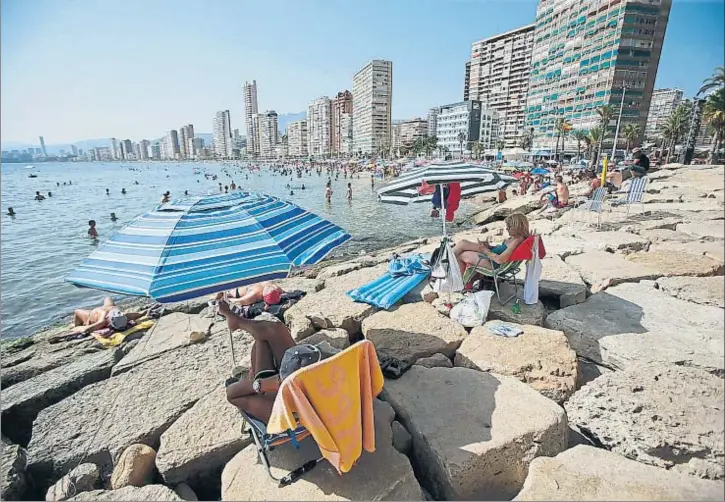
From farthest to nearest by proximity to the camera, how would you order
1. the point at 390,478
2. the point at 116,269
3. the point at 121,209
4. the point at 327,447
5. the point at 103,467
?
the point at 121,209, the point at 116,269, the point at 103,467, the point at 390,478, the point at 327,447

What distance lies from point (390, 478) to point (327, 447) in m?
0.51

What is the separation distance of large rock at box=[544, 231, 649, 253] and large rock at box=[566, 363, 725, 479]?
13.3 feet

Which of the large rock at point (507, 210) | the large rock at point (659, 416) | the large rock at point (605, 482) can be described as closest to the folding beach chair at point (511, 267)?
the large rock at point (659, 416)

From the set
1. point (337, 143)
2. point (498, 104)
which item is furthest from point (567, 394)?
point (498, 104)

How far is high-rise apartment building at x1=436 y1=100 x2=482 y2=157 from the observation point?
93.9m

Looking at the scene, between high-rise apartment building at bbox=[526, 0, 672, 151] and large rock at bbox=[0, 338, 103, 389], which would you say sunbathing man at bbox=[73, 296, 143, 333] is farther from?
high-rise apartment building at bbox=[526, 0, 672, 151]

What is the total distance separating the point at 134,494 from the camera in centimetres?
234

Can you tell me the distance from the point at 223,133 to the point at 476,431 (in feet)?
627

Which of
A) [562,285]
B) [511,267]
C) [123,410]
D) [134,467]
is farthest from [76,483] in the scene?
[562,285]

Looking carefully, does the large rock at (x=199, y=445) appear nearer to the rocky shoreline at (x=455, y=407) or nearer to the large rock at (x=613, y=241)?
the rocky shoreline at (x=455, y=407)

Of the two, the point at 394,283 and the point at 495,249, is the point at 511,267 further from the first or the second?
the point at 394,283

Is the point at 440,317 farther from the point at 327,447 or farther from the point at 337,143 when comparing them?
the point at 337,143

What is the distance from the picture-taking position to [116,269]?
306 centimetres

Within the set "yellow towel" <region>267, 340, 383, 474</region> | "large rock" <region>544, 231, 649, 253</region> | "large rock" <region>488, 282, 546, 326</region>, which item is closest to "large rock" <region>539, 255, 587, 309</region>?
"large rock" <region>488, 282, 546, 326</region>
